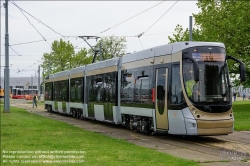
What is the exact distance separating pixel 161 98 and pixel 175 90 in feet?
2.99

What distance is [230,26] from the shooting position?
→ 33875mm

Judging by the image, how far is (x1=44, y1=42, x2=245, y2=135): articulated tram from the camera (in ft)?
50.4

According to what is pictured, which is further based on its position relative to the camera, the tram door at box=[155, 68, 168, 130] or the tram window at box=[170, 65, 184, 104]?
the tram door at box=[155, 68, 168, 130]

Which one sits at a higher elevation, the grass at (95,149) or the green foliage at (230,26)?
the green foliage at (230,26)

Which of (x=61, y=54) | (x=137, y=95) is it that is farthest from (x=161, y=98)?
(x=61, y=54)

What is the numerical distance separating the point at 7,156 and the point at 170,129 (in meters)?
6.86

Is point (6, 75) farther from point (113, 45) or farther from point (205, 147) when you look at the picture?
point (113, 45)

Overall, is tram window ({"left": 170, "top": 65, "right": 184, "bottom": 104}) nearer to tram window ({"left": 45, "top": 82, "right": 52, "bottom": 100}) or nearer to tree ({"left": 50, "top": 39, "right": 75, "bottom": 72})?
tram window ({"left": 45, "top": 82, "right": 52, "bottom": 100})

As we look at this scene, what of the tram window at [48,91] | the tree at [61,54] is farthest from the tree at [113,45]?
the tram window at [48,91]

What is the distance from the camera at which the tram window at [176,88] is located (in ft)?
51.5

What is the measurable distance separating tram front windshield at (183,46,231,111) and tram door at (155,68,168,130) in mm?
1168

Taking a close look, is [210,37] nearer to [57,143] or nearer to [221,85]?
[221,85]

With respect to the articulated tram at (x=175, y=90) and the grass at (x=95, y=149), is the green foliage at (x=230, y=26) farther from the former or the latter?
the grass at (x=95, y=149)

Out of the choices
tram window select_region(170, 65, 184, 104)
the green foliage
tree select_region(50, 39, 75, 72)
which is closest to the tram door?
tram window select_region(170, 65, 184, 104)
